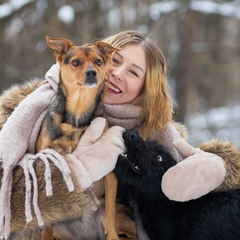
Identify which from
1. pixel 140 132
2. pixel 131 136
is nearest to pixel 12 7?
pixel 140 132

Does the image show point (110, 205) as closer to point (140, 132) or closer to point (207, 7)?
point (140, 132)

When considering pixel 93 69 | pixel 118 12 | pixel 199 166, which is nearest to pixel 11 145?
pixel 93 69

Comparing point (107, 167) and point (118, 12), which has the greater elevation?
point (107, 167)

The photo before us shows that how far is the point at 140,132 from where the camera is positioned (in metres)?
2.94

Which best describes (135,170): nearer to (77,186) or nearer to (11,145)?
(77,186)

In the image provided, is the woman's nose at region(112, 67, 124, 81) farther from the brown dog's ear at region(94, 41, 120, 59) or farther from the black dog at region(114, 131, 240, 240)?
the black dog at region(114, 131, 240, 240)

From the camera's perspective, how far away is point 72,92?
2.68 meters

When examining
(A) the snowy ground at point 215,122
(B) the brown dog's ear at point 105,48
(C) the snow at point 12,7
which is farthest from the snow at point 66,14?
(B) the brown dog's ear at point 105,48

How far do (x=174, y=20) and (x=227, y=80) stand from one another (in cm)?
308

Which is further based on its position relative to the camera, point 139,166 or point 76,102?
point 76,102

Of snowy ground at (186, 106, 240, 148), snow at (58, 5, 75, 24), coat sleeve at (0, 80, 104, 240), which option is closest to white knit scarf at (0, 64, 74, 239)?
coat sleeve at (0, 80, 104, 240)

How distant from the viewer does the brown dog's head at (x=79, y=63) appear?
103 inches

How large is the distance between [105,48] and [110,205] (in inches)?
32.6

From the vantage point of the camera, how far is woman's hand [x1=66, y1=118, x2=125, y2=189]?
2.45 m
